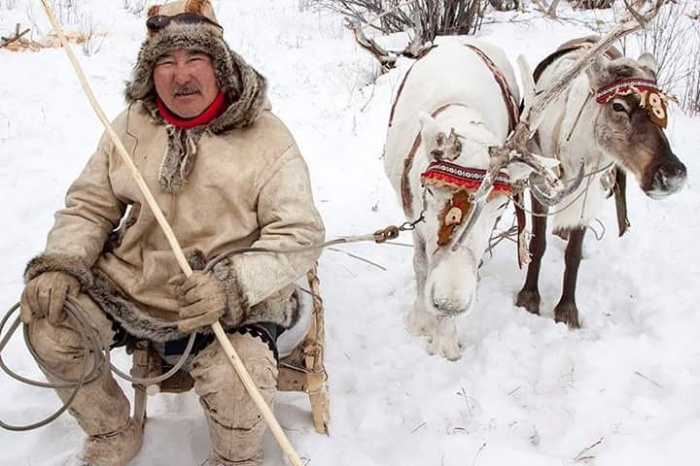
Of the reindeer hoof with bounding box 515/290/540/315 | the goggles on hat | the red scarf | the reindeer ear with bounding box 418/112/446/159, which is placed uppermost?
the goggles on hat

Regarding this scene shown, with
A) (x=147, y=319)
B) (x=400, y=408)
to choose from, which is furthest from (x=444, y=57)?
(x=147, y=319)

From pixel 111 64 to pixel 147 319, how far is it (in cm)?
517

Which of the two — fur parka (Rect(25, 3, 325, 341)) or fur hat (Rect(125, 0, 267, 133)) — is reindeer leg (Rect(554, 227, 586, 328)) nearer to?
fur parka (Rect(25, 3, 325, 341))

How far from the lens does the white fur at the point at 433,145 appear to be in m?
2.46

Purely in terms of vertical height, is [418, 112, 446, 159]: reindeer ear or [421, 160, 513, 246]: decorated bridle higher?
[418, 112, 446, 159]: reindeer ear

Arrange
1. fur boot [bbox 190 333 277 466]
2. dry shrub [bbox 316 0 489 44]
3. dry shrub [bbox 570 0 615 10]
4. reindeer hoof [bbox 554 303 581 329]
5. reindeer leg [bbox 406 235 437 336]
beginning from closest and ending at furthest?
fur boot [bbox 190 333 277 466] < reindeer leg [bbox 406 235 437 336] < reindeer hoof [bbox 554 303 581 329] < dry shrub [bbox 316 0 489 44] < dry shrub [bbox 570 0 615 10]

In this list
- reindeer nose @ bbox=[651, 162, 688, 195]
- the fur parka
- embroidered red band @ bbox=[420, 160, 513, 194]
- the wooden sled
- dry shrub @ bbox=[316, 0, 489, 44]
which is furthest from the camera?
dry shrub @ bbox=[316, 0, 489, 44]

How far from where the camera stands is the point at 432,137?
251cm

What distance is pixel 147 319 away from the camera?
2.35 m

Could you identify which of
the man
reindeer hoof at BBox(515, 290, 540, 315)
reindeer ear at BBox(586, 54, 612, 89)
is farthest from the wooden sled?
reindeer ear at BBox(586, 54, 612, 89)

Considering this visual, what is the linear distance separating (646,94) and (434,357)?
1507mm

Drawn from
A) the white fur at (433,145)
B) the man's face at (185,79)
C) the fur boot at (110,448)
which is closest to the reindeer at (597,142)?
the white fur at (433,145)

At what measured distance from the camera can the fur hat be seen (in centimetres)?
220

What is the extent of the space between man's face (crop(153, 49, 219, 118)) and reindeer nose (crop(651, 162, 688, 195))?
185 cm
